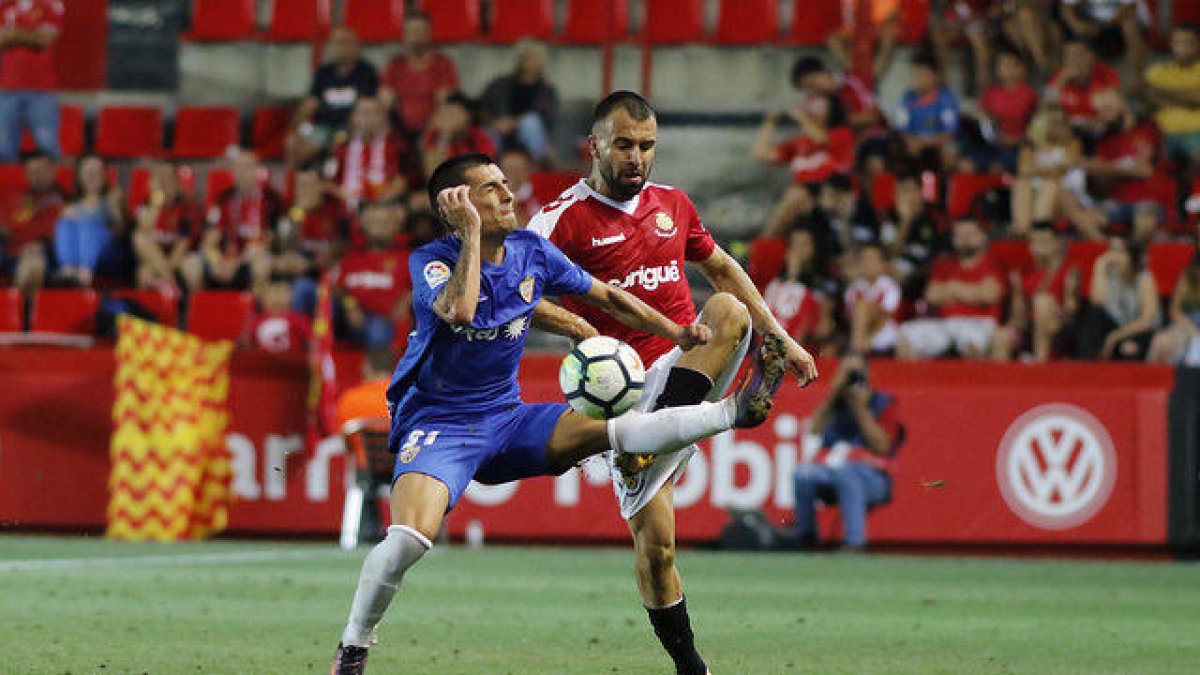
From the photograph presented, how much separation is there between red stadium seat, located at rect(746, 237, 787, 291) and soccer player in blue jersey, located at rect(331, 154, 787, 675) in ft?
35.8

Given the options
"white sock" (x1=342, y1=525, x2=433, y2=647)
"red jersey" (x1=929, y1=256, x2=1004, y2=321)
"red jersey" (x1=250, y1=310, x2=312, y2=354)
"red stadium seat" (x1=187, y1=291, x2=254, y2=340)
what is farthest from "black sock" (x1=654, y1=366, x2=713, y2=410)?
"red stadium seat" (x1=187, y1=291, x2=254, y2=340)

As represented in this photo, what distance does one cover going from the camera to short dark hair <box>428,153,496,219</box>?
6898 millimetres

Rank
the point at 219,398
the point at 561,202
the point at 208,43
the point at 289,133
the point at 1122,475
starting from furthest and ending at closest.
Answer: the point at 208,43
the point at 289,133
the point at 219,398
the point at 1122,475
the point at 561,202

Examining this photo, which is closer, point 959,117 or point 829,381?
point 829,381

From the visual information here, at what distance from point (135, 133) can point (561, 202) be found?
1530 cm

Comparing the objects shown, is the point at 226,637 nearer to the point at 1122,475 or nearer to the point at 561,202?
the point at 561,202

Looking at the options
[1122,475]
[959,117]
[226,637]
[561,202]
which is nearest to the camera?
[561,202]

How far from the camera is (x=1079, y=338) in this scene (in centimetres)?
1653

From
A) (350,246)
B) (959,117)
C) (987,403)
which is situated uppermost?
(959,117)

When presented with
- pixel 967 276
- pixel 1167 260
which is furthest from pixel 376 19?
pixel 1167 260

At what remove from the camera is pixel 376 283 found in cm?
1723


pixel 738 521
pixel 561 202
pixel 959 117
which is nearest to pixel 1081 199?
pixel 959 117

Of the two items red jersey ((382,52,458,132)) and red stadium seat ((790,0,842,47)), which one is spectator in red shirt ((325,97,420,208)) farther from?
red stadium seat ((790,0,842,47))

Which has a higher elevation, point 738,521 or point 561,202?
point 561,202
